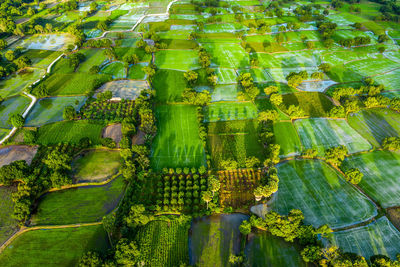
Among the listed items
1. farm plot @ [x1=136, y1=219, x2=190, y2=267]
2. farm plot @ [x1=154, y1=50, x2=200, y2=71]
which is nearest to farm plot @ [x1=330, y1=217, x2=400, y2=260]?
farm plot @ [x1=136, y1=219, x2=190, y2=267]

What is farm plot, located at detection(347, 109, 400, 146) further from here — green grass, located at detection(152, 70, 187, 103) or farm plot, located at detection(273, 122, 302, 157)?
green grass, located at detection(152, 70, 187, 103)

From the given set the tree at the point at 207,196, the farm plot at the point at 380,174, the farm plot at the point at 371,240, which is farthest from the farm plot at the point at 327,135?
the tree at the point at 207,196

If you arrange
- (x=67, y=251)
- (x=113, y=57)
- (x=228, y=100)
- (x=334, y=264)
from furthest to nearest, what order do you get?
(x=113, y=57) → (x=228, y=100) → (x=67, y=251) → (x=334, y=264)

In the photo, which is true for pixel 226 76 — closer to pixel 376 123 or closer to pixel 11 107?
pixel 376 123

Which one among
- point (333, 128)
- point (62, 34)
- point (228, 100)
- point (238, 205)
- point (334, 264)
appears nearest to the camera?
point (334, 264)

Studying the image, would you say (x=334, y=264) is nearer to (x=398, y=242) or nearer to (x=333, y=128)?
(x=398, y=242)

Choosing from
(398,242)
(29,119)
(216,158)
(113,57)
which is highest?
(113,57)

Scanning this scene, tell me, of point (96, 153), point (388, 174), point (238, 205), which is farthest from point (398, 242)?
point (96, 153)
